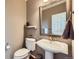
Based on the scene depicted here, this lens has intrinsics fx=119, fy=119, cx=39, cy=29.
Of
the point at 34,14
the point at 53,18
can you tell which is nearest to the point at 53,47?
the point at 53,18

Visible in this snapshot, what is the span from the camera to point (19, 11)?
3969 mm

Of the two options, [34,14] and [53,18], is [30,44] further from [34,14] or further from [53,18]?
[53,18]

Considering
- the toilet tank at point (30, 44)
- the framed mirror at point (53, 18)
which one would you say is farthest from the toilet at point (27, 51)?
the framed mirror at point (53, 18)

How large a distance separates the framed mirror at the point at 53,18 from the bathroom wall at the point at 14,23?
0.85m

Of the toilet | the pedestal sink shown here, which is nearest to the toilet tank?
the toilet

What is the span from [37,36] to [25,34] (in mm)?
662

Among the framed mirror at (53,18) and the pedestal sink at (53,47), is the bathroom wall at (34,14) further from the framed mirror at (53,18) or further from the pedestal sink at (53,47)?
the pedestal sink at (53,47)

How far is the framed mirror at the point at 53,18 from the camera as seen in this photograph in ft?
8.82

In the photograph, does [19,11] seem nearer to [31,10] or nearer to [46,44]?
[31,10]

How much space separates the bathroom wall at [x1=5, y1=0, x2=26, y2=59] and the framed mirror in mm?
854

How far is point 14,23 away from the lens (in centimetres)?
373

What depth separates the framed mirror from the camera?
269 cm
